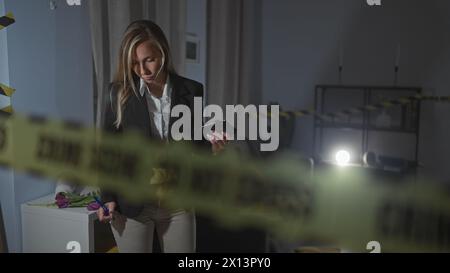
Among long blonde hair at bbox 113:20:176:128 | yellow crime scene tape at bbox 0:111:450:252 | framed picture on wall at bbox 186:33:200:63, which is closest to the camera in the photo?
long blonde hair at bbox 113:20:176:128

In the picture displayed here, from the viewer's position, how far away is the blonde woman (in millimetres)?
1121

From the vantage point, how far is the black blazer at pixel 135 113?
113 cm

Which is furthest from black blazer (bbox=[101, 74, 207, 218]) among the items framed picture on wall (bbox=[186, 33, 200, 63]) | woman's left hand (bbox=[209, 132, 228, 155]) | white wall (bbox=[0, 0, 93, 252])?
framed picture on wall (bbox=[186, 33, 200, 63])

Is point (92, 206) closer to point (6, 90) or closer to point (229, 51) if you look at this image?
point (6, 90)

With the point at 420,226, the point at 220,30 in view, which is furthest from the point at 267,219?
the point at 220,30

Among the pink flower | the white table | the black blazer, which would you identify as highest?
the black blazer

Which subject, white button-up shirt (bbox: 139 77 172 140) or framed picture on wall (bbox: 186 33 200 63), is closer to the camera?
white button-up shirt (bbox: 139 77 172 140)

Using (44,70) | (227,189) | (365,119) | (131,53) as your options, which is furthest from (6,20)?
(365,119)

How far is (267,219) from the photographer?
66.3 inches

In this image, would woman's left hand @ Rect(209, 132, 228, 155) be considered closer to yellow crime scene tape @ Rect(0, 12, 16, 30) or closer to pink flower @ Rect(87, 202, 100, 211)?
pink flower @ Rect(87, 202, 100, 211)

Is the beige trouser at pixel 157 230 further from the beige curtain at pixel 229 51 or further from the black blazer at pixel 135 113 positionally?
the beige curtain at pixel 229 51

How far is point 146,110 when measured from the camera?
3.72ft

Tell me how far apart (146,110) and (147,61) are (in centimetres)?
14

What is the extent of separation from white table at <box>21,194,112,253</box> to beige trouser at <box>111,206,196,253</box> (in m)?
0.33
